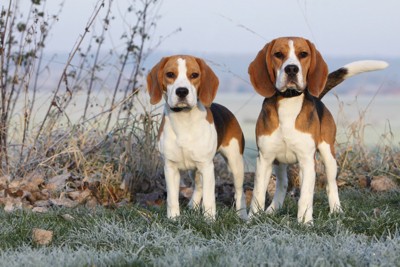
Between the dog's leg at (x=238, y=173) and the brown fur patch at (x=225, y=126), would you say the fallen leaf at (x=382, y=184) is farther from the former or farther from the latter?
the brown fur patch at (x=225, y=126)

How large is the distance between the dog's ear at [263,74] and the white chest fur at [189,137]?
56 cm

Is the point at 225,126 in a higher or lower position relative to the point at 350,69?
lower

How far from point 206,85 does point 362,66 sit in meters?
1.91

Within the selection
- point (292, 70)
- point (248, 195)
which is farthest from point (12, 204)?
point (292, 70)

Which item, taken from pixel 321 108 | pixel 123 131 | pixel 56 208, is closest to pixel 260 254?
pixel 321 108

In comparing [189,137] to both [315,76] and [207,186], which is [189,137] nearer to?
[207,186]

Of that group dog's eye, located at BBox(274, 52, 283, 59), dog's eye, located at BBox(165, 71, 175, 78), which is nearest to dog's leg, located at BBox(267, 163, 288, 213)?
dog's eye, located at BBox(274, 52, 283, 59)

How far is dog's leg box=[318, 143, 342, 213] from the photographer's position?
7.61 metres

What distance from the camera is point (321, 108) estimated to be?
25.3 feet

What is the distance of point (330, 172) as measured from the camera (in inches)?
307

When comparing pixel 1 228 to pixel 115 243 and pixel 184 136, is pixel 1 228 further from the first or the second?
pixel 184 136

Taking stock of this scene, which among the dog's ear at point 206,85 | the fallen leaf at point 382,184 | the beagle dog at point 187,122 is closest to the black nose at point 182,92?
the beagle dog at point 187,122

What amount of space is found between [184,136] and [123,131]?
323 cm

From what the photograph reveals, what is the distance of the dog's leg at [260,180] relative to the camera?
7398mm
